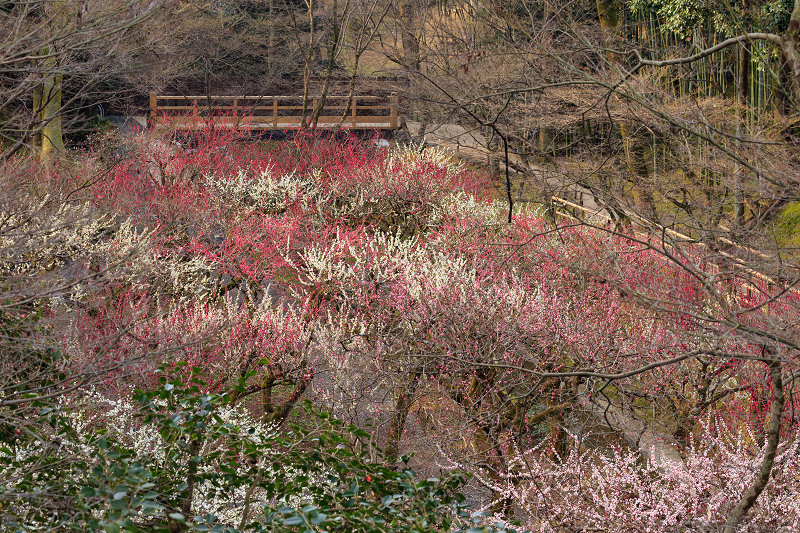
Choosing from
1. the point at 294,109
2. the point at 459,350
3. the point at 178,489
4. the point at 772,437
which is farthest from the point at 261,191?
the point at 294,109

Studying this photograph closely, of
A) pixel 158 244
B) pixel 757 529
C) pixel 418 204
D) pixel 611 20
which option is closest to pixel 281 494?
pixel 757 529

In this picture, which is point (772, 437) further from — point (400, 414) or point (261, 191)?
point (261, 191)

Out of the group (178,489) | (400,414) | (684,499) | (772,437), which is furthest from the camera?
(400,414)

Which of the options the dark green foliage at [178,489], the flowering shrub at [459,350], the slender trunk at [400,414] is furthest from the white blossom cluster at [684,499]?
the slender trunk at [400,414]

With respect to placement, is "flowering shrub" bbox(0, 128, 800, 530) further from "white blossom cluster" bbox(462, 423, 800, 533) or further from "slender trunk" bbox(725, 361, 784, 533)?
"slender trunk" bbox(725, 361, 784, 533)

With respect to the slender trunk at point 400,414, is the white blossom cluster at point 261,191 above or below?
above

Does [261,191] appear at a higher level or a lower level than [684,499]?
higher

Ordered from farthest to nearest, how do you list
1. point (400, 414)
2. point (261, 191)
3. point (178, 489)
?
point (261, 191) → point (400, 414) → point (178, 489)

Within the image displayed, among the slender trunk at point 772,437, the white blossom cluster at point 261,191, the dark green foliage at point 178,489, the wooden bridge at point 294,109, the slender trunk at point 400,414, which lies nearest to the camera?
the dark green foliage at point 178,489

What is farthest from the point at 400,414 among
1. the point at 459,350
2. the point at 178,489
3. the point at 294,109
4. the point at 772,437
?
the point at 294,109

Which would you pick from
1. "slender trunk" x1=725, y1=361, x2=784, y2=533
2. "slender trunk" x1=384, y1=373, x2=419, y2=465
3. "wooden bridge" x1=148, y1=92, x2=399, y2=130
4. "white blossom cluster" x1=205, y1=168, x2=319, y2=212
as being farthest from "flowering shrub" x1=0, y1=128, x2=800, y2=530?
"wooden bridge" x1=148, y1=92, x2=399, y2=130

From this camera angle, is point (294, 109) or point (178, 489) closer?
point (178, 489)

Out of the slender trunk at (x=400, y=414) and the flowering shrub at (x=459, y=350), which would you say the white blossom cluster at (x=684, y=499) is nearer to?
the flowering shrub at (x=459, y=350)

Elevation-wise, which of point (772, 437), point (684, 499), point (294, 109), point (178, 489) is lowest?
point (684, 499)
